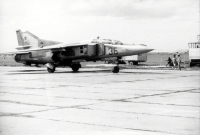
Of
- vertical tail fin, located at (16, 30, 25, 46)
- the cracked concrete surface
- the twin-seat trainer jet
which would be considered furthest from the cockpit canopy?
the cracked concrete surface

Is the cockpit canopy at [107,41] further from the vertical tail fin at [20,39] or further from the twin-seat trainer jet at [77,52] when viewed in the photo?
the vertical tail fin at [20,39]

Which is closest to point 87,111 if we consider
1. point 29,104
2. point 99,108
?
point 99,108

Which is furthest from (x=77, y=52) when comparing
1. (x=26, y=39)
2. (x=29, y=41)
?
(x=26, y=39)

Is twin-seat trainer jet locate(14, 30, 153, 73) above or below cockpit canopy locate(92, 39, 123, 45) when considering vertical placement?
below

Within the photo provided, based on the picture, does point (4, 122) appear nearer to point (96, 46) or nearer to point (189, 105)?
point (189, 105)

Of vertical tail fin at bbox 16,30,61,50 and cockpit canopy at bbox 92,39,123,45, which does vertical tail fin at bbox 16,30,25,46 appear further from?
cockpit canopy at bbox 92,39,123,45

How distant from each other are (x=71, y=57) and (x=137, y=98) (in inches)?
571

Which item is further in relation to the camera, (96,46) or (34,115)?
(96,46)

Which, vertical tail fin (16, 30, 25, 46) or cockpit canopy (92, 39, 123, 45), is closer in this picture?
cockpit canopy (92, 39, 123, 45)

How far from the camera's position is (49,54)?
22703 mm

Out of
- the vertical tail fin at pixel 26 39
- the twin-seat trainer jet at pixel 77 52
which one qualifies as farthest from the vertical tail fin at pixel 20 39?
the twin-seat trainer jet at pixel 77 52

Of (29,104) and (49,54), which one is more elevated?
(49,54)

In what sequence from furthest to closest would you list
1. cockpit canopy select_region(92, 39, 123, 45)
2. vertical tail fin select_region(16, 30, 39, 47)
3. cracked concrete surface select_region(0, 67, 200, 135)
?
vertical tail fin select_region(16, 30, 39, 47)
cockpit canopy select_region(92, 39, 123, 45)
cracked concrete surface select_region(0, 67, 200, 135)

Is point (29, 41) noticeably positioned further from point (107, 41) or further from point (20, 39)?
point (107, 41)
